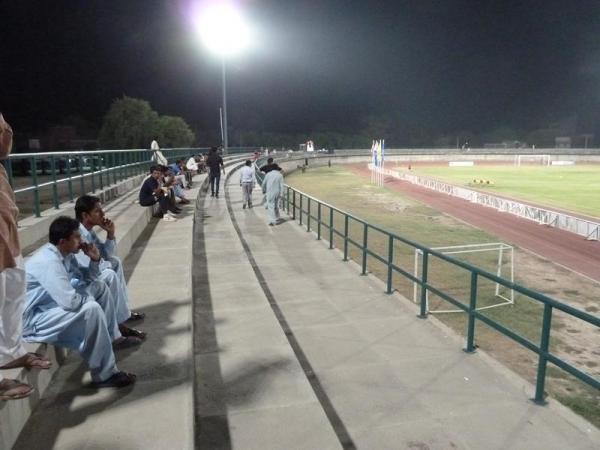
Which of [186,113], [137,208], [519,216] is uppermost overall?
[186,113]

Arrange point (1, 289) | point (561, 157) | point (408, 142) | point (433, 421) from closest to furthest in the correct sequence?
point (1, 289), point (433, 421), point (561, 157), point (408, 142)

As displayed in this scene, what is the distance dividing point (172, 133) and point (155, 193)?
155 ft

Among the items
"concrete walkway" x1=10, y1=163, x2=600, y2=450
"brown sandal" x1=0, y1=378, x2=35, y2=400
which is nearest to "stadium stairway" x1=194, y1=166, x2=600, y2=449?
"concrete walkway" x1=10, y1=163, x2=600, y2=450

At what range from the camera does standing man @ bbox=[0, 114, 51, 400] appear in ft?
10.3

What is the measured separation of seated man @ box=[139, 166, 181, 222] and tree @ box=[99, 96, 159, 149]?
44905 millimetres

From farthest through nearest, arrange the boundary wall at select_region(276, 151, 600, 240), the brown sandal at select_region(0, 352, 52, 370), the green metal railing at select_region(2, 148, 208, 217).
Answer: the boundary wall at select_region(276, 151, 600, 240), the green metal railing at select_region(2, 148, 208, 217), the brown sandal at select_region(0, 352, 52, 370)

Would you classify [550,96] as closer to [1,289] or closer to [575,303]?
[575,303]

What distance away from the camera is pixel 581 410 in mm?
6309

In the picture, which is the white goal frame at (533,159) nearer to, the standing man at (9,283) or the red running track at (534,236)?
the red running track at (534,236)

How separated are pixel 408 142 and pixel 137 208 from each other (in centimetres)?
11473

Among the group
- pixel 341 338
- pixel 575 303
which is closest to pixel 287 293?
pixel 341 338

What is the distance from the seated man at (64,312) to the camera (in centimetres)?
392

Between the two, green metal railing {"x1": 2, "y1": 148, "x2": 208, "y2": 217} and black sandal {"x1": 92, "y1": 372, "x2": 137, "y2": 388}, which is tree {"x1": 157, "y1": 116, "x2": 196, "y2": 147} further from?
black sandal {"x1": 92, "y1": 372, "x2": 137, "y2": 388}

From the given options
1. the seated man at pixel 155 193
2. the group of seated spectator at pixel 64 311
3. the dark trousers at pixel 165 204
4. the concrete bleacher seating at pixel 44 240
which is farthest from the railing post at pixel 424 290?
the dark trousers at pixel 165 204
